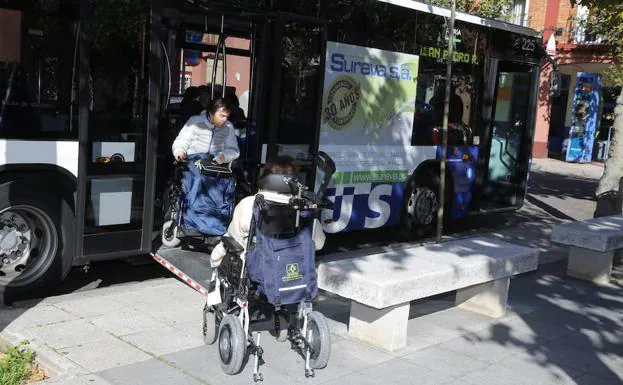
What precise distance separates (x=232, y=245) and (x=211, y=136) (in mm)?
2677

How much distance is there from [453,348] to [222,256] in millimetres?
1960

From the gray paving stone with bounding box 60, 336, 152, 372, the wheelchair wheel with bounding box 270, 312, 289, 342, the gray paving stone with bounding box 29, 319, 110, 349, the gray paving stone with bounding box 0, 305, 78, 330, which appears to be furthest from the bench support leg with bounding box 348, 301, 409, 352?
the gray paving stone with bounding box 0, 305, 78, 330

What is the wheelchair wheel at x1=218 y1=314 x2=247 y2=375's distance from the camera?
4.44 metres

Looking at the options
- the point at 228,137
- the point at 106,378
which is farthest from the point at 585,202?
the point at 106,378

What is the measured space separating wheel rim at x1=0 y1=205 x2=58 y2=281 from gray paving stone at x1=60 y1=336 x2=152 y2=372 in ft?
4.23

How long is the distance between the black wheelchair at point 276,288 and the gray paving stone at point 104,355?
2.14 ft

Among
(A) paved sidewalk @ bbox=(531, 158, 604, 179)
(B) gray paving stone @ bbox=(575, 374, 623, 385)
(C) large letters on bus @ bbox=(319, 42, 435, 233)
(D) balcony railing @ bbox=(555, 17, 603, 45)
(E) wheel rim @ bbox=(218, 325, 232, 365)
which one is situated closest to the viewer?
(E) wheel rim @ bbox=(218, 325, 232, 365)

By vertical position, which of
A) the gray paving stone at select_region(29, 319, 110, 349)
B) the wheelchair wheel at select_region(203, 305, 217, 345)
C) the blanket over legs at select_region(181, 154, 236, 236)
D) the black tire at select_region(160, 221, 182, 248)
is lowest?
the gray paving stone at select_region(29, 319, 110, 349)

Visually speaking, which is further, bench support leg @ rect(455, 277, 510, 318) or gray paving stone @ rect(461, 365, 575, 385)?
bench support leg @ rect(455, 277, 510, 318)

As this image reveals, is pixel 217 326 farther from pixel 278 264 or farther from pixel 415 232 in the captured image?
pixel 415 232

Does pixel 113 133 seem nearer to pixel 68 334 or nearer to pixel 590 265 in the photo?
pixel 68 334

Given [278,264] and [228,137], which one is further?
[228,137]

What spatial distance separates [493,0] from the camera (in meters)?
20.9

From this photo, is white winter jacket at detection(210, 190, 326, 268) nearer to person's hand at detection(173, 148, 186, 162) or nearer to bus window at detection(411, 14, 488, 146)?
person's hand at detection(173, 148, 186, 162)
